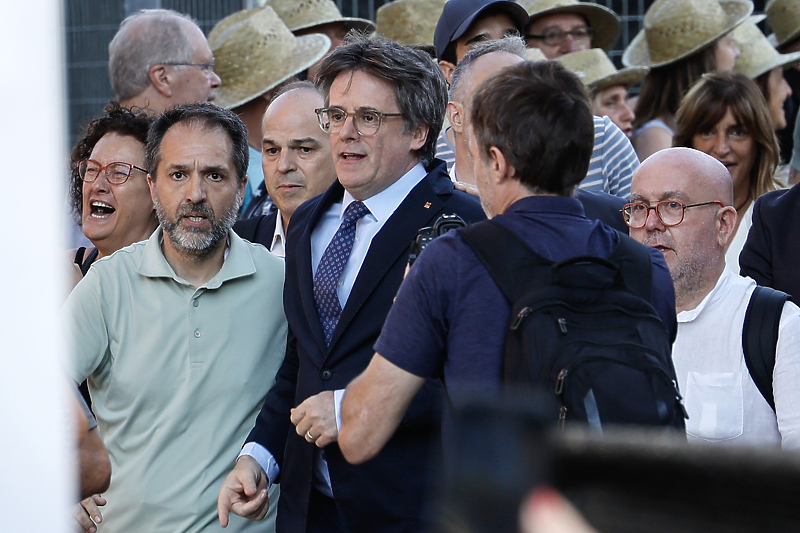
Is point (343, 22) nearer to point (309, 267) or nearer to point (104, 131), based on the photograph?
point (104, 131)

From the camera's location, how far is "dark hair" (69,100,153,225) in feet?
14.2

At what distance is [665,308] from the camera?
2.36 meters

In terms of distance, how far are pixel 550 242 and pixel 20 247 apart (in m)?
1.36

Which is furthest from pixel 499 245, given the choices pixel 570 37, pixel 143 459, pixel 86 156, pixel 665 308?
pixel 570 37

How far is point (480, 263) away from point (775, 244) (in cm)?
173

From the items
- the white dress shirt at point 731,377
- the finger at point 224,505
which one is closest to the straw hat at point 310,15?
the white dress shirt at point 731,377

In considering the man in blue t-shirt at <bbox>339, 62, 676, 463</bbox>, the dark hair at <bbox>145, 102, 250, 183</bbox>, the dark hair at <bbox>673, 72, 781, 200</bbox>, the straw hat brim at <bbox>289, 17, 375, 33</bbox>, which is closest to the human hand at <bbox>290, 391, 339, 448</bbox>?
the man in blue t-shirt at <bbox>339, 62, 676, 463</bbox>

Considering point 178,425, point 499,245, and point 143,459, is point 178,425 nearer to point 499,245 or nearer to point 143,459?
point 143,459

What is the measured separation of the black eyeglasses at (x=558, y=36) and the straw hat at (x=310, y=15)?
1079mm

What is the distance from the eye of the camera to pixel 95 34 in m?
8.34

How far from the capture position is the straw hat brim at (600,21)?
599 centimetres

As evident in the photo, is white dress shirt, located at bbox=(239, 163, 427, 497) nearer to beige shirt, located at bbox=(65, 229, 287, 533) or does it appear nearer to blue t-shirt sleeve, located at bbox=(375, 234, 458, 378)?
beige shirt, located at bbox=(65, 229, 287, 533)

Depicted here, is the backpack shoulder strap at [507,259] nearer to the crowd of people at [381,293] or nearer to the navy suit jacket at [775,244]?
the crowd of people at [381,293]

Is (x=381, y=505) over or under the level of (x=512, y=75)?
under
